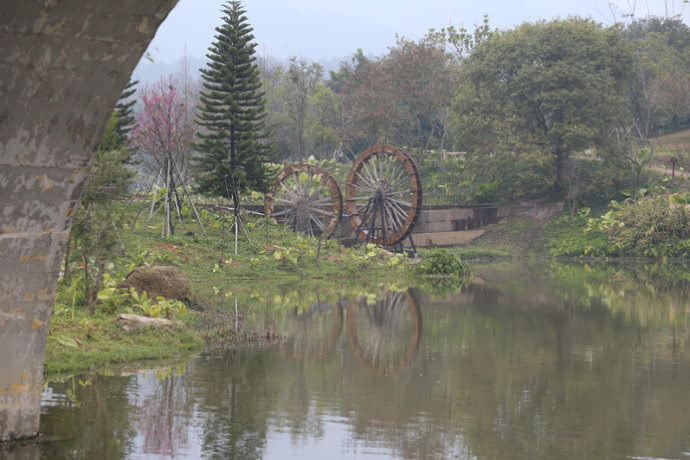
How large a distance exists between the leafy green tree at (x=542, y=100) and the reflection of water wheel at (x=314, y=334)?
18.3 metres

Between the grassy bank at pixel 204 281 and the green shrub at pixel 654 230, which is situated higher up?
the green shrub at pixel 654 230

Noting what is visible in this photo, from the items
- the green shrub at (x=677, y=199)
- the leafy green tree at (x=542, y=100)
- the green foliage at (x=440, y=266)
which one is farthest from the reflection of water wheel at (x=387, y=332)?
the leafy green tree at (x=542, y=100)

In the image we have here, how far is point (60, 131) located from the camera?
6.27 metres

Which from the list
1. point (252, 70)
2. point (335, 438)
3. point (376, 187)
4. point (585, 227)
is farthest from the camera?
point (585, 227)

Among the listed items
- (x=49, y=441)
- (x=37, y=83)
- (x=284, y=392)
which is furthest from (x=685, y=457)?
(x=37, y=83)

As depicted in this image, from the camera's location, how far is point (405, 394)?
9648 millimetres

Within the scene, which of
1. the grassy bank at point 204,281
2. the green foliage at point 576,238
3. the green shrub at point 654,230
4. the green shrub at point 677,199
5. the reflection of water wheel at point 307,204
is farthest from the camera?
the green shrub at point 677,199

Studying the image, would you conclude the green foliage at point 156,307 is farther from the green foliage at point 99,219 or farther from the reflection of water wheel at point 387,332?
the reflection of water wheel at point 387,332

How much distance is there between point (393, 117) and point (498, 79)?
6.62 meters

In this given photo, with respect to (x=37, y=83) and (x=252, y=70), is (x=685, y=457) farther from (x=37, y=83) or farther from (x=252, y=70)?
(x=252, y=70)

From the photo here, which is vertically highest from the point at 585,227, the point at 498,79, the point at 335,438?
the point at 498,79

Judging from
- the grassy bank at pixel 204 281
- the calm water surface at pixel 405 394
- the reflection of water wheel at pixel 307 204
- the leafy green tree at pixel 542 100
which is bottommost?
the calm water surface at pixel 405 394

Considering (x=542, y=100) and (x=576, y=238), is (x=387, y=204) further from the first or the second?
(x=542, y=100)

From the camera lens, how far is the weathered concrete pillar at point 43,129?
5930 mm
